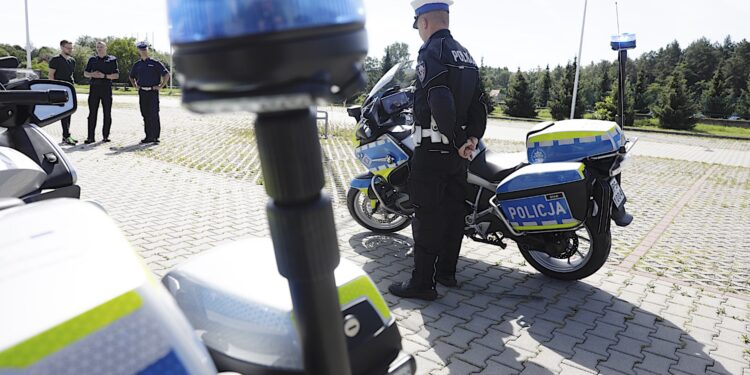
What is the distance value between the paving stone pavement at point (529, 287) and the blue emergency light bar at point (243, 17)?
4.61ft

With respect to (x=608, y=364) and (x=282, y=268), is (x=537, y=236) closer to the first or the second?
(x=608, y=364)

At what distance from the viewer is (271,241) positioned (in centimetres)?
72

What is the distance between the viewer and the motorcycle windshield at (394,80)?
4.13 m

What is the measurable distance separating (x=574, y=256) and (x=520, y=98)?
36.4 m

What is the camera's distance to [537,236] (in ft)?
12.2

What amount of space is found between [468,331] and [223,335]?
2.34 metres

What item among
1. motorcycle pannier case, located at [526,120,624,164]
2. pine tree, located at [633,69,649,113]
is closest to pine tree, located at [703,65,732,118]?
pine tree, located at [633,69,649,113]

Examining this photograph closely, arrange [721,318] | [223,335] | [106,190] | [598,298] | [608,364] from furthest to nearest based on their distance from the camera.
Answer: [106,190] < [598,298] < [721,318] < [608,364] < [223,335]

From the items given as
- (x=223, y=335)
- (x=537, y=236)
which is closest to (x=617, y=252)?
(x=537, y=236)

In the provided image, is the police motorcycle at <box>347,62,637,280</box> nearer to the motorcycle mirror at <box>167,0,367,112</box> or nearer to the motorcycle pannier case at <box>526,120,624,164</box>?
the motorcycle pannier case at <box>526,120,624,164</box>

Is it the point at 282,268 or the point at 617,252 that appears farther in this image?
the point at 617,252

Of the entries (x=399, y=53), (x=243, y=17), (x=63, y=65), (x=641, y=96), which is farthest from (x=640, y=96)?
(x=243, y=17)

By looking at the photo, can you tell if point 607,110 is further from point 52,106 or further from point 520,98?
point 52,106

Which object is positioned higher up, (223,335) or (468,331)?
(223,335)
